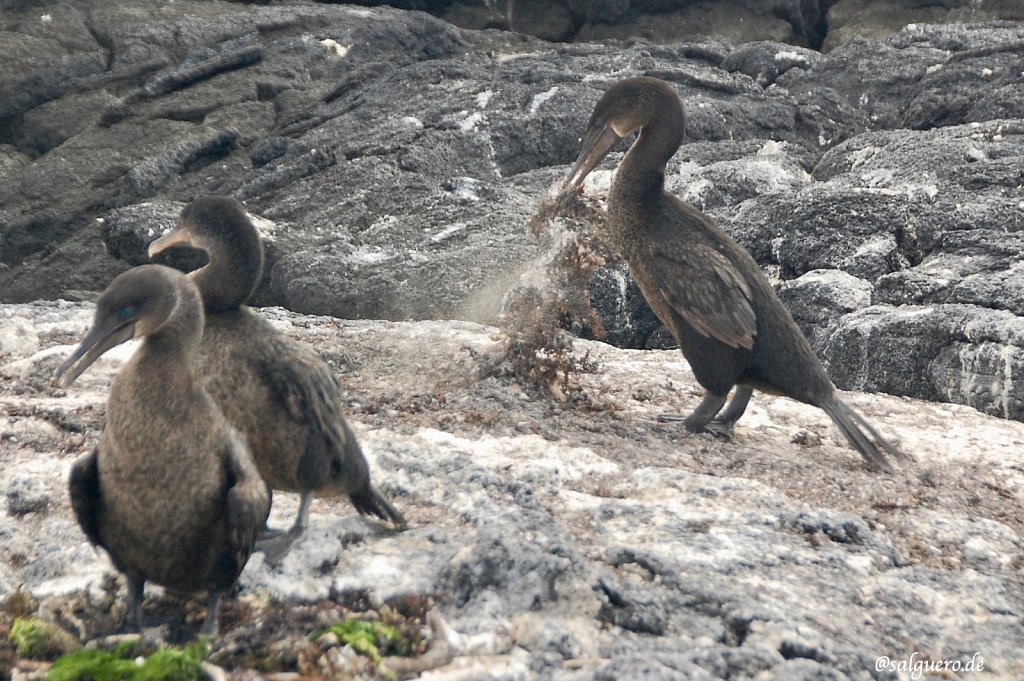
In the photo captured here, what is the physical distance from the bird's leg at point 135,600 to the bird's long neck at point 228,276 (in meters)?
1.00

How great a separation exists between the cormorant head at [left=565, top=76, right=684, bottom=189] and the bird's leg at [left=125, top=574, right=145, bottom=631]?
3.25m

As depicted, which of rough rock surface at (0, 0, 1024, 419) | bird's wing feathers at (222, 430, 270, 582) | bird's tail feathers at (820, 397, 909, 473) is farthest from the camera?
rough rock surface at (0, 0, 1024, 419)

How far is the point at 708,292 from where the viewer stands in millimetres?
4793

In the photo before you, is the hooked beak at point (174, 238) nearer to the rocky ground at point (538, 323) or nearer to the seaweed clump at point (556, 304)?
the rocky ground at point (538, 323)

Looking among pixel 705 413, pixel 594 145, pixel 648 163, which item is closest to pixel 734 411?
pixel 705 413

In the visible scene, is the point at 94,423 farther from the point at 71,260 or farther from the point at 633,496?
the point at 71,260

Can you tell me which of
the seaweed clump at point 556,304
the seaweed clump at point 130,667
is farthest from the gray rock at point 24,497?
the seaweed clump at point 556,304

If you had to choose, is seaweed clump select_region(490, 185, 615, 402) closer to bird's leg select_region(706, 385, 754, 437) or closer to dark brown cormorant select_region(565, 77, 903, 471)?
dark brown cormorant select_region(565, 77, 903, 471)

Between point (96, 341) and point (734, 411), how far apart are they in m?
3.04

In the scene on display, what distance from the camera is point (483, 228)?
8.00 m

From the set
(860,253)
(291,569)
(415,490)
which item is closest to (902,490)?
(415,490)

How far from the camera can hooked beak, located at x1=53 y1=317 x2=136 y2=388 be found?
2793 millimetres

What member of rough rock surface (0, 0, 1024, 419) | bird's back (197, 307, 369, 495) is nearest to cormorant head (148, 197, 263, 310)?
bird's back (197, 307, 369, 495)

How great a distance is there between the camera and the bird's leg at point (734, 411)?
4.89 meters
